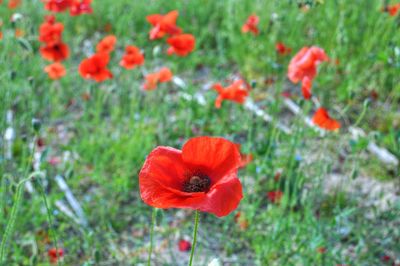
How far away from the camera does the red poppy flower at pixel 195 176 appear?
4.61 feet

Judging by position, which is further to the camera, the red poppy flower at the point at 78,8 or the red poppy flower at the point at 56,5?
the red poppy flower at the point at 78,8

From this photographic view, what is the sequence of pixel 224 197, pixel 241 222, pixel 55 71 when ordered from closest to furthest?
pixel 224 197, pixel 241 222, pixel 55 71

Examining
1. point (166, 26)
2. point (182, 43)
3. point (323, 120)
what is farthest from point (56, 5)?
point (323, 120)

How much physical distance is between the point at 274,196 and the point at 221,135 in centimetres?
67

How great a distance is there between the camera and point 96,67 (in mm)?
3182

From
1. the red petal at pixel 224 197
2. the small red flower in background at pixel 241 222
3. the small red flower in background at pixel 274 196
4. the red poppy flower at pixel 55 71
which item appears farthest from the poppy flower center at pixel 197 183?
the red poppy flower at pixel 55 71

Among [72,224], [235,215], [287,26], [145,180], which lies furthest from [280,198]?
[287,26]

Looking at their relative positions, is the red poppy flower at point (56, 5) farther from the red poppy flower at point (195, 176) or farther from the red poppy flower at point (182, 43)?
the red poppy flower at point (195, 176)

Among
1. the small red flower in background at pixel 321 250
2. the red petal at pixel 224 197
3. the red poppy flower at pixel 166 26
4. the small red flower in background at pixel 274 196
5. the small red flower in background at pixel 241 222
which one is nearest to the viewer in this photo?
the red petal at pixel 224 197

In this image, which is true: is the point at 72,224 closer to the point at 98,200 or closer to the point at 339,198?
the point at 98,200

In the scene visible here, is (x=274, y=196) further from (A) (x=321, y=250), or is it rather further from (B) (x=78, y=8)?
(B) (x=78, y=8)

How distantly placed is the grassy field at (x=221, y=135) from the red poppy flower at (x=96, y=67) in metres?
0.22

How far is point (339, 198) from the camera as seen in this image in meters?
2.94

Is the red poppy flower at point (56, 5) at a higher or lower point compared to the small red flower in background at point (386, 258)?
higher
